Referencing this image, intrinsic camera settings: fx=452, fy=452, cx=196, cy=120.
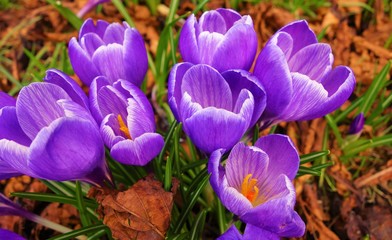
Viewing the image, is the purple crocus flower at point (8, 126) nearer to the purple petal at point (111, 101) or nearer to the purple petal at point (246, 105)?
the purple petal at point (111, 101)

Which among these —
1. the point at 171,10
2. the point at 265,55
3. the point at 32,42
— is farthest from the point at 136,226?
the point at 32,42

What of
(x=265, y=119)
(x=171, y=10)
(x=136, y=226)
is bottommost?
(x=136, y=226)

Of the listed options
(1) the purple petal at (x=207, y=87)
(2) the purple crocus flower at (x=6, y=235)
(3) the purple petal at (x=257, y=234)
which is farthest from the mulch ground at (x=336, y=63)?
(1) the purple petal at (x=207, y=87)

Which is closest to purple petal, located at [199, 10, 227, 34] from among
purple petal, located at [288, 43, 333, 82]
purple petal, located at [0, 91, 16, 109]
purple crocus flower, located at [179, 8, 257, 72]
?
purple crocus flower, located at [179, 8, 257, 72]

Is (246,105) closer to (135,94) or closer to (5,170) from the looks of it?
(135,94)

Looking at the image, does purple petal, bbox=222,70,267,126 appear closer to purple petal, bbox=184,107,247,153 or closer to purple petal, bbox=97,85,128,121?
purple petal, bbox=184,107,247,153

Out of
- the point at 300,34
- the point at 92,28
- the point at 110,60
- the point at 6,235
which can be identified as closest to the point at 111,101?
the point at 110,60

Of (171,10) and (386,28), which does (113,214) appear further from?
(386,28)
